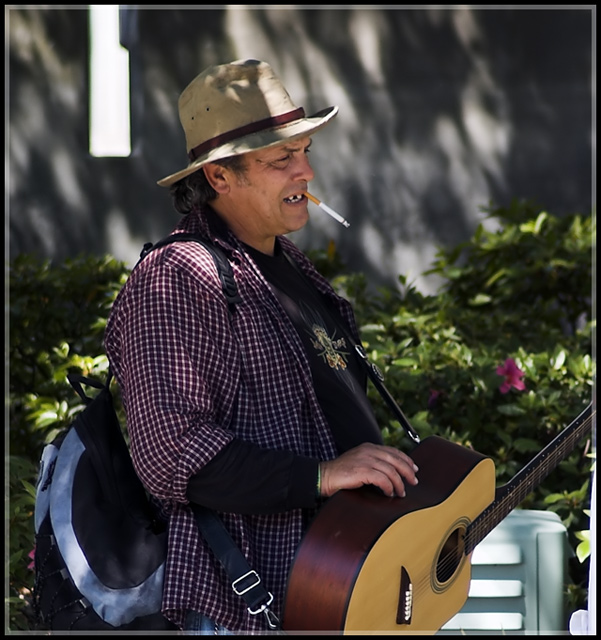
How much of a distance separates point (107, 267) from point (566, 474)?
2307mm

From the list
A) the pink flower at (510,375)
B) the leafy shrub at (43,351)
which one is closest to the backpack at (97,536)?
the leafy shrub at (43,351)

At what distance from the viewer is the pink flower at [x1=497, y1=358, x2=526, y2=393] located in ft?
10.9

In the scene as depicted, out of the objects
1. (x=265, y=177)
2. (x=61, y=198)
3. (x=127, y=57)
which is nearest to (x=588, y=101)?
(x=127, y=57)

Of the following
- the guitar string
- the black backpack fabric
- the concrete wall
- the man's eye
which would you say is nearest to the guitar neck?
the guitar string

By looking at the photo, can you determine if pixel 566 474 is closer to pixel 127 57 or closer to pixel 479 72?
pixel 479 72

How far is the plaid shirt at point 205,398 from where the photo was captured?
193 cm

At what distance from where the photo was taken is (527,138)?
565 centimetres

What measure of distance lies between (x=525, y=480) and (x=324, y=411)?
581 millimetres

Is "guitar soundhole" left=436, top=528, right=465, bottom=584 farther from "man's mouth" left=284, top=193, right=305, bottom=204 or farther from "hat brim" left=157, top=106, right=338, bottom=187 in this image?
"hat brim" left=157, top=106, right=338, bottom=187

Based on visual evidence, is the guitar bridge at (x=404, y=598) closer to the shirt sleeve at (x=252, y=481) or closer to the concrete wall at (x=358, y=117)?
the shirt sleeve at (x=252, y=481)

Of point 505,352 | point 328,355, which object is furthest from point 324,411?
point 505,352

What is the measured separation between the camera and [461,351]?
350 cm

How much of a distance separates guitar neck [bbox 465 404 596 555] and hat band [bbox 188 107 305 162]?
3.20 feet

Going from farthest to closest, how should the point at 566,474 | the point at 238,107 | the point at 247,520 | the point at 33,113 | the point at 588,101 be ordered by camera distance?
the point at 33,113, the point at 588,101, the point at 566,474, the point at 238,107, the point at 247,520
